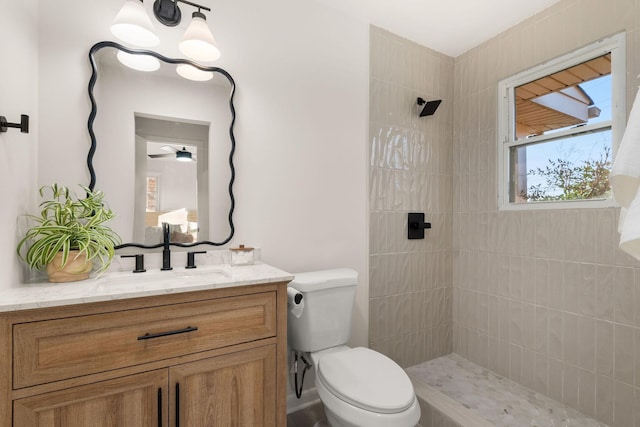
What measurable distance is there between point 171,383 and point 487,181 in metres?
2.29

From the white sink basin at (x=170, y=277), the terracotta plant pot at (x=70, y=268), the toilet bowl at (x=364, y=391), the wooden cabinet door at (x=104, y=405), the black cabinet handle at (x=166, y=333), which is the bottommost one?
the toilet bowl at (x=364, y=391)

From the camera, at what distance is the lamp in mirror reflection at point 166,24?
1316mm

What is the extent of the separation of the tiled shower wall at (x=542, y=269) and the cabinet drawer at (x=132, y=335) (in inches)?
69.0

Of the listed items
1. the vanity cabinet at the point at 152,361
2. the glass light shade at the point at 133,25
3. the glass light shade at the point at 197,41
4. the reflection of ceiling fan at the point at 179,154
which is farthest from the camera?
the reflection of ceiling fan at the point at 179,154

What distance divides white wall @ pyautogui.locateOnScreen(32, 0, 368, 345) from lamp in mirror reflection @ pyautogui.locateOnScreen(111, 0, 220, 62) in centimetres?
10

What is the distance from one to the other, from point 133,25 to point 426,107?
185 centimetres

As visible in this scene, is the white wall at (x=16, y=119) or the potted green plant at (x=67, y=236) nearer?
the white wall at (x=16, y=119)

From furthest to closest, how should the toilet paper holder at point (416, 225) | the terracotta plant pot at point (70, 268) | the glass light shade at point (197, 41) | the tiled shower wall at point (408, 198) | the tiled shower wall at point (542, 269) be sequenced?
the toilet paper holder at point (416, 225) < the tiled shower wall at point (408, 198) < the tiled shower wall at point (542, 269) < the glass light shade at point (197, 41) < the terracotta plant pot at point (70, 268)

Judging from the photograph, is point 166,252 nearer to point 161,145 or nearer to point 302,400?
point 161,145

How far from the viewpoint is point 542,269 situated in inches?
78.6

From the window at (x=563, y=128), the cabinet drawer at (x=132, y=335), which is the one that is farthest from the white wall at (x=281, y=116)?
the window at (x=563, y=128)

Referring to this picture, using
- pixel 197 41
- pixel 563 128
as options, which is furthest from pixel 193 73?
pixel 563 128

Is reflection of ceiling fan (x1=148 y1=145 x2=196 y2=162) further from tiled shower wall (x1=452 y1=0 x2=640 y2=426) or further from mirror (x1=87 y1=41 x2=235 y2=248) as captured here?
tiled shower wall (x1=452 y1=0 x2=640 y2=426)

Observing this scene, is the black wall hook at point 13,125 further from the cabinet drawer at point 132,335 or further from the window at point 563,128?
the window at point 563,128
